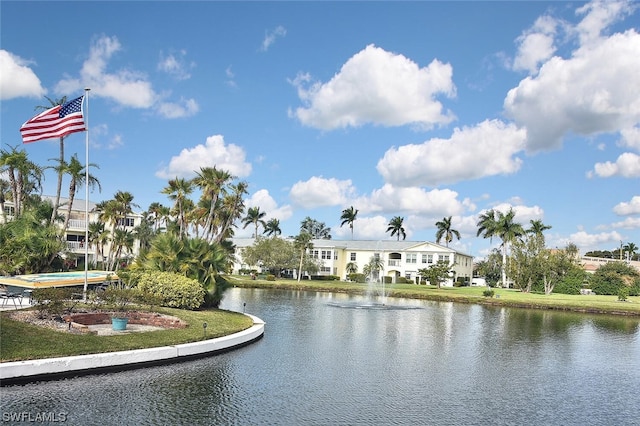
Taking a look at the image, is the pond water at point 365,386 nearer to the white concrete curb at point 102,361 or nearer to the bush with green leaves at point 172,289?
the white concrete curb at point 102,361

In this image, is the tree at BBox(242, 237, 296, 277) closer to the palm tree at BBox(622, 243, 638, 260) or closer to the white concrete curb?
the white concrete curb

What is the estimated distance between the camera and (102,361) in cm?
1486

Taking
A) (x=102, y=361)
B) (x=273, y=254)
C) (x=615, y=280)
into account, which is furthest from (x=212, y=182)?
(x=615, y=280)

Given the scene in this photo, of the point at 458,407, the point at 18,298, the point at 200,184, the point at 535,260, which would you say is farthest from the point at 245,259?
the point at 458,407

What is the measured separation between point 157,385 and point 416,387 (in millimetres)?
7588

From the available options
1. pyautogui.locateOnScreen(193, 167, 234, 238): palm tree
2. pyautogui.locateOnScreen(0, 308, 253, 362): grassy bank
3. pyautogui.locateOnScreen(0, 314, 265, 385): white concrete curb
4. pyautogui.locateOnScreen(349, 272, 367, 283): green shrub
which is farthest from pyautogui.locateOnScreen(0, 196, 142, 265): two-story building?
pyautogui.locateOnScreen(0, 314, 265, 385): white concrete curb

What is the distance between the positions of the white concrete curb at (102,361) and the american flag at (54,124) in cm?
1186

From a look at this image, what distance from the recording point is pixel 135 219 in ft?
273

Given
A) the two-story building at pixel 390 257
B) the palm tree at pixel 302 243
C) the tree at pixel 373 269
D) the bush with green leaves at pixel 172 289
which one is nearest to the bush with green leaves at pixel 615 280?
the two-story building at pixel 390 257

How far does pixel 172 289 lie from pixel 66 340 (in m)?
9.83

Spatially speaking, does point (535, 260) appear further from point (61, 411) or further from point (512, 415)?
point (61, 411)

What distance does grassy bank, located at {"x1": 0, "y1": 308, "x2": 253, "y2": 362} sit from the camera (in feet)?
47.5

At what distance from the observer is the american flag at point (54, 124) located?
2288 cm

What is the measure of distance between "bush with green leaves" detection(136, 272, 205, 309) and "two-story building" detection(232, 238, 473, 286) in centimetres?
6517
